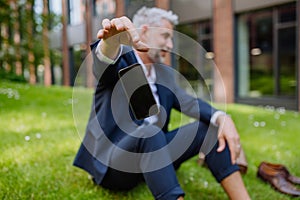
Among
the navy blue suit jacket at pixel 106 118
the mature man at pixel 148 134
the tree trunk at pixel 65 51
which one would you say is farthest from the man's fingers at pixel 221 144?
the tree trunk at pixel 65 51

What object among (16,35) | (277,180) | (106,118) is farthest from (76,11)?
(106,118)

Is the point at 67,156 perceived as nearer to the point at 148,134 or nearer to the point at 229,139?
the point at 148,134

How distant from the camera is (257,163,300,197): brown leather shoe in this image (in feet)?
8.13

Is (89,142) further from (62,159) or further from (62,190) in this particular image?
(62,159)

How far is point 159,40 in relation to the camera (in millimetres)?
2229

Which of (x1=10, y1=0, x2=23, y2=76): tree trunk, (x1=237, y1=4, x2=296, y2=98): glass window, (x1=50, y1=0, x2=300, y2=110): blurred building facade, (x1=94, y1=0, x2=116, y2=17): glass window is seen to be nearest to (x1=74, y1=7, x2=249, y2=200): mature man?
(x1=50, y1=0, x2=300, y2=110): blurred building facade

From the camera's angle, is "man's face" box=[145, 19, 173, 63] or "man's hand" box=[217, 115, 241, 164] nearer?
"man's hand" box=[217, 115, 241, 164]

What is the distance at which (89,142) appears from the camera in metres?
2.10

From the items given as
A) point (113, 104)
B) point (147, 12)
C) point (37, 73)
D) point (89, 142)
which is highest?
point (147, 12)

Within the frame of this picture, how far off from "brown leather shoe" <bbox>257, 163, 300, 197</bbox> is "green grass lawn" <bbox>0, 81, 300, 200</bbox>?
2.1 inches

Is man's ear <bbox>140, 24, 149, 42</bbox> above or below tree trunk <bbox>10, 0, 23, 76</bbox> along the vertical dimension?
above

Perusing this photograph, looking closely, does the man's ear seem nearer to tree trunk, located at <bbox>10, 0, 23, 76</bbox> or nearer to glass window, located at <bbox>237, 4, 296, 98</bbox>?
glass window, located at <bbox>237, 4, 296, 98</bbox>

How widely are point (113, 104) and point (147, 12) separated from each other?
30.1 inches

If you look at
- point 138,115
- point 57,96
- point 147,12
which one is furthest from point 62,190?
point 57,96
